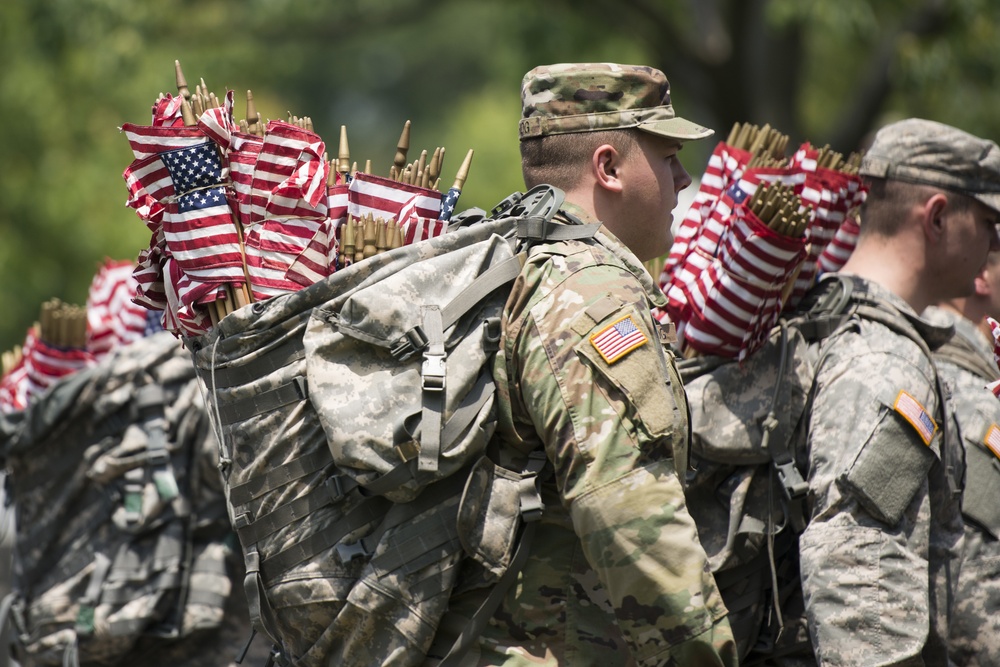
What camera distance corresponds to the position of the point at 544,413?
9.80 ft

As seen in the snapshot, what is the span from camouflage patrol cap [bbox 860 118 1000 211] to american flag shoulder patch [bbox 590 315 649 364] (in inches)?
71.1

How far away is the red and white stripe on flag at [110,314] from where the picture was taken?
20.7 feet

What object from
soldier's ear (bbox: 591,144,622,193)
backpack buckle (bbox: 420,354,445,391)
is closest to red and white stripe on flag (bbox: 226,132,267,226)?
backpack buckle (bbox: 420,354,445,391)

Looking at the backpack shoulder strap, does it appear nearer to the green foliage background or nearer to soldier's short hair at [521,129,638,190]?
soldier's short hair at [521,129,638,190]

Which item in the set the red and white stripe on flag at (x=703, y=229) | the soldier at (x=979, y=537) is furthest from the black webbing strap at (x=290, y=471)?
the soldier at (x=979, y=537)

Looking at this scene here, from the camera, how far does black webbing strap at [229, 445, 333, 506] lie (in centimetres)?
310

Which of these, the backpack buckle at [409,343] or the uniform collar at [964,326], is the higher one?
the backpack buckle at [409,343]

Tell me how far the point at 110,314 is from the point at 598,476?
419cm

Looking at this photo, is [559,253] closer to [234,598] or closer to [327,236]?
[327,236]

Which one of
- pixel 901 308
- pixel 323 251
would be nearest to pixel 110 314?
pixel 323 251

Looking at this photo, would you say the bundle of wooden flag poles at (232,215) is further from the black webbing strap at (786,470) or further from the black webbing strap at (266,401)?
the black webbing strap at (786,470)

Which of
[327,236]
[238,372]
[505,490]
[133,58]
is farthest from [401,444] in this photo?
[133,58]

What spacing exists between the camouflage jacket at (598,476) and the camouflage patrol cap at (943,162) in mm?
1580

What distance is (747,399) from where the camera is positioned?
3994mm
